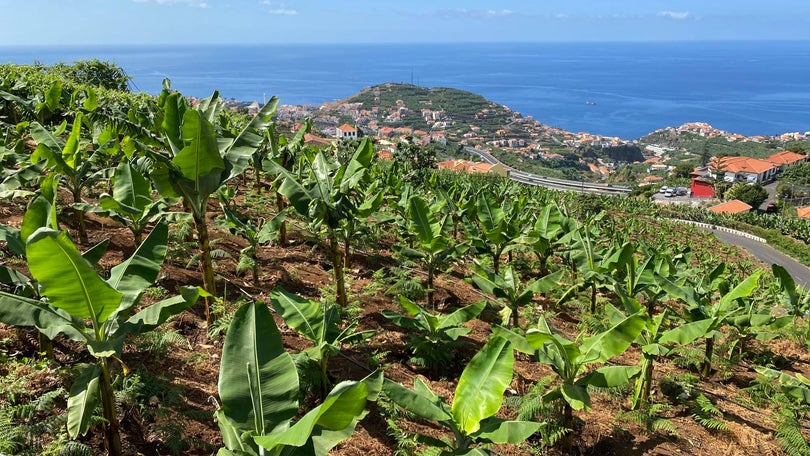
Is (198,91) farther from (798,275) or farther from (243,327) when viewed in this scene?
(243,327)

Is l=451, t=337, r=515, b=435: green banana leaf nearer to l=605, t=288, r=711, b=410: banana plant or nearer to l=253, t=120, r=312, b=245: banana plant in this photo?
l=605, t=288, r=711, b=410: banana plant

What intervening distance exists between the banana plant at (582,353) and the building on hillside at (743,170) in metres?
81.8

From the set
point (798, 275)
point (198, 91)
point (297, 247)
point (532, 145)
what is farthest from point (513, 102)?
point (297, 247)

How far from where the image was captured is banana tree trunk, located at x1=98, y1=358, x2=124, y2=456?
3.17 metres

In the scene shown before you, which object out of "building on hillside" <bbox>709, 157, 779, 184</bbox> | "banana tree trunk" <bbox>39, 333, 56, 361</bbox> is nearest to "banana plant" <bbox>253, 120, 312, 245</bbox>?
"banana tree trunk" <bbox>39, 333, 56, 361</bbox>

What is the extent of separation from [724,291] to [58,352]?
25.8 ft

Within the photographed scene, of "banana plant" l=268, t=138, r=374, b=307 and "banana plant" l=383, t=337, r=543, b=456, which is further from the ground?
"banana plant" l=268, t=138, r=374, b=307

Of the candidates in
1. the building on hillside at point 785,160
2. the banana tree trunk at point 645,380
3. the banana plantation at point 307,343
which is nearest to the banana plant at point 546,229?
the banana plantation at point 307,343

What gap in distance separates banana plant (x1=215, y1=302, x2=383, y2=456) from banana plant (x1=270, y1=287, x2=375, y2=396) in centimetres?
118

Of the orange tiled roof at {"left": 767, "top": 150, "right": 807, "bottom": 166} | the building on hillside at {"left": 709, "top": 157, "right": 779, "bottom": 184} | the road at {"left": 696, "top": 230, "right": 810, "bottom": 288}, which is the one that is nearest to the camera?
the road at {"left": 696, "top": 230, "right": 810, "bottom": 288}

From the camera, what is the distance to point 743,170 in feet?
245

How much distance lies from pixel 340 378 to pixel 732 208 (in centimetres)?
5873

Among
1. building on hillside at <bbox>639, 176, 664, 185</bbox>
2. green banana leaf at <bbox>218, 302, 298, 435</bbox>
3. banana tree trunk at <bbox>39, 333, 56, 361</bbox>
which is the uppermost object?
green banana leaf at <bbox>218, 302, 298, 435</bbox>

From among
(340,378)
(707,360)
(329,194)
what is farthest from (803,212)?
(340,378)
